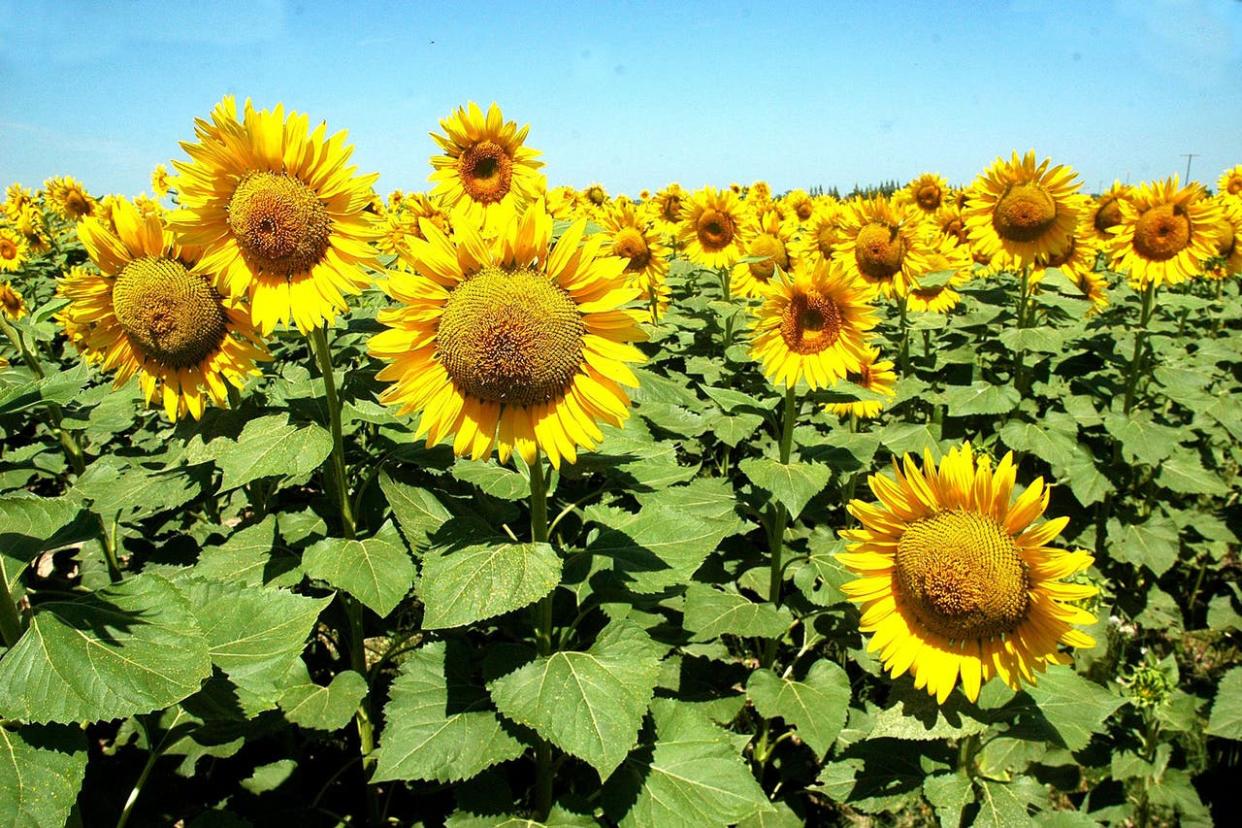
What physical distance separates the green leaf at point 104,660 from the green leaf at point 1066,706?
2.39m

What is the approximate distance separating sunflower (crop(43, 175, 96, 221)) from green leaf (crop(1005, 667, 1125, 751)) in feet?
40.5

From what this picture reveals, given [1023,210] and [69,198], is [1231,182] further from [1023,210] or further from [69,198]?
[69,198]

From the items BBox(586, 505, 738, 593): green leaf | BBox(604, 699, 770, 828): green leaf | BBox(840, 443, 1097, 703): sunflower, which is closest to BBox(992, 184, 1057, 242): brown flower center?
BBox(840, 443, 1097, 703): sunflower

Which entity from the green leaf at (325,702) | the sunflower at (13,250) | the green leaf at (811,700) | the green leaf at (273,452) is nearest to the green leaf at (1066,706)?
the green leaf at (811,700)

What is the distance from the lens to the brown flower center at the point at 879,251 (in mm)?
5219

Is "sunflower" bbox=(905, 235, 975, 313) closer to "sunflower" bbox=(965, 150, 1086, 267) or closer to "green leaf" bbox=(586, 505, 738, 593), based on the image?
"sunflower" bbox=(965, 150, 1086, 267)

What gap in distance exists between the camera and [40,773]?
163cm

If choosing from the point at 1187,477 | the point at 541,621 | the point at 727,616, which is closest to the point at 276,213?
the point at 541,621

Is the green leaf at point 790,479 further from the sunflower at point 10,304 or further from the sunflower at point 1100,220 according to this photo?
the sunflower at point 10,304

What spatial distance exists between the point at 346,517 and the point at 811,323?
6.87 ft

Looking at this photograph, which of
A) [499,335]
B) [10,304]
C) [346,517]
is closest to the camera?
[499,335]

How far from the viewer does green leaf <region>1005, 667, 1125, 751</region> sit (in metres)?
2.46

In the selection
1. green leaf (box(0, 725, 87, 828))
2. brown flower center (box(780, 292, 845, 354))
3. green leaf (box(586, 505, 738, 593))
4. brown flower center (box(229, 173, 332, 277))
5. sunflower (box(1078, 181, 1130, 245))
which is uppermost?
sunflower (box(1078, 181, 1130, 245))

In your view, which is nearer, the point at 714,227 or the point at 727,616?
the point at 727,616
